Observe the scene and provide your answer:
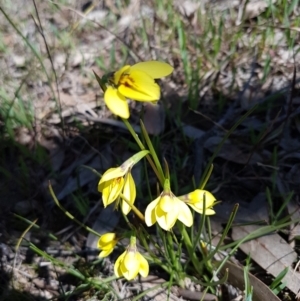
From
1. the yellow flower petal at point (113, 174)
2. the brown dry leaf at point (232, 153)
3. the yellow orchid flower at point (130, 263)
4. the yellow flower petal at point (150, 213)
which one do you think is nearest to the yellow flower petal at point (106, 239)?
the yellow orchid flower at point (130, 263)

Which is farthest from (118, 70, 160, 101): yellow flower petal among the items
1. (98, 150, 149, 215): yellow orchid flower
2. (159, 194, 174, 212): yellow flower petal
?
(159, 194, 174, 212): yellow flower petal

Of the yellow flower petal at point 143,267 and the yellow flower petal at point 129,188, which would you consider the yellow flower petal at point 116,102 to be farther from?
the yellow flower petal at point 143,267

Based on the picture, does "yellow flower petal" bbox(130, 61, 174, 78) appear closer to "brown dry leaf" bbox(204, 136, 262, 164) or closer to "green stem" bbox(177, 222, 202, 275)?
"green stem" bbox(177, 222, 202, 275)

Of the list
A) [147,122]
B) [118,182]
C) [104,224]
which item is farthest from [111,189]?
[147,122]

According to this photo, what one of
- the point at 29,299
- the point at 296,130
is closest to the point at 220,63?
the point at 296,130

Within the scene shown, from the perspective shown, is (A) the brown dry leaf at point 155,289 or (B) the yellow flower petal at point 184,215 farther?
(A) the brown dry leaf at point 155,289

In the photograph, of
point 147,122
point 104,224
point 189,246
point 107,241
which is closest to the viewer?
point 107,241

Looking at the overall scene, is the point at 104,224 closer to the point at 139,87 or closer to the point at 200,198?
the point at 200,198
